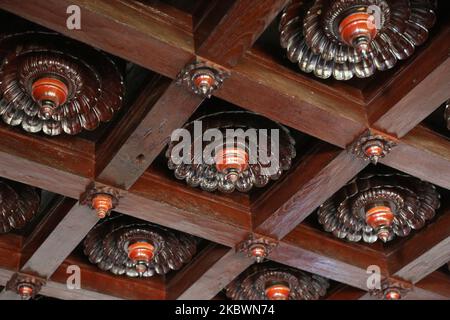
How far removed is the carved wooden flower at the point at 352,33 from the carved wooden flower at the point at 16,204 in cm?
155

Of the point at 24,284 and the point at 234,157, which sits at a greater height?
the point at 234,157

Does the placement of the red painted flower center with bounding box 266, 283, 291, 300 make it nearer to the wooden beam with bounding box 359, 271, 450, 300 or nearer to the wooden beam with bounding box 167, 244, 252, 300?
the wooden beam with bounding box 167, 244, 252, 300

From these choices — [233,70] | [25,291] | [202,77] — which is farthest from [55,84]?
[25,291]

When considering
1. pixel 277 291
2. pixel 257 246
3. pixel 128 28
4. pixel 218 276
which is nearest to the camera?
pixel 128 28

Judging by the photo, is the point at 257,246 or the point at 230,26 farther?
the point at 257,246

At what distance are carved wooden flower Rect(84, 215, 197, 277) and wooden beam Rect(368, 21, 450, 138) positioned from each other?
4.53 feet

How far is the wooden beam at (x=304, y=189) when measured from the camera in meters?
3.29

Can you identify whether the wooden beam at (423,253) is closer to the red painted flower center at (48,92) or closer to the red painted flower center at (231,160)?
the red painted flower center at (231,160)

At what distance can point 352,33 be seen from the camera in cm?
268

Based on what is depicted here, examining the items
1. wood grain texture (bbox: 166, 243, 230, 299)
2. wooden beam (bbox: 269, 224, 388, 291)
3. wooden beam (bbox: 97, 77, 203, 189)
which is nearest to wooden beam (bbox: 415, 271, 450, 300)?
wooden beam (bbox: 269, 224, 388, 291)

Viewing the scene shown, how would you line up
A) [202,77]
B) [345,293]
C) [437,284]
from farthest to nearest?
[345,293], [437,284], [202,77]

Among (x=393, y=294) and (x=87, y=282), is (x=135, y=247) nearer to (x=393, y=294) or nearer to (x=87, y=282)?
(x=87, y=282)

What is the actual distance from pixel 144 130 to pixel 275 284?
152 centimetres
